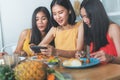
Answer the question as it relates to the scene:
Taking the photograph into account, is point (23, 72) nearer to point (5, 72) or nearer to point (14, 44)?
point (5, 72)

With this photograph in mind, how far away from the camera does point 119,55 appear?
2.01 m

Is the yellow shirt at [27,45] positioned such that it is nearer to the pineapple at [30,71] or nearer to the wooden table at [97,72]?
the wooden table at [97,72]

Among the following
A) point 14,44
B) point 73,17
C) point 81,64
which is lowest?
point 14,44

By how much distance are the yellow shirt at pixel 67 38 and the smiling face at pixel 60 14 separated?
135 millimetres

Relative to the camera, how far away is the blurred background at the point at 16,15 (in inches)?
129

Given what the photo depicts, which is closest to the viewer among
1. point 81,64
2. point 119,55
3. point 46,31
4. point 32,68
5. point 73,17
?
point 32,68

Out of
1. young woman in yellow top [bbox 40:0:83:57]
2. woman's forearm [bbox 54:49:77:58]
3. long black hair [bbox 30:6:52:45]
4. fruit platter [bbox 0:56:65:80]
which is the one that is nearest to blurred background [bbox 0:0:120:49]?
long black hair [bbox 30:6:52:45]

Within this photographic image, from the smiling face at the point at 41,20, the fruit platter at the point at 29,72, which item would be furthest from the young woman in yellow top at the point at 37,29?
the fruit platter at the point at 29,72

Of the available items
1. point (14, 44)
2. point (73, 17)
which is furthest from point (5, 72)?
point (14, 44)

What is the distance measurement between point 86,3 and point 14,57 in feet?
2.55

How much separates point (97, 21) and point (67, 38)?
2.10 feet

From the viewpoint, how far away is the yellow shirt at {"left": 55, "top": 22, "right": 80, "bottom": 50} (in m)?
2.59

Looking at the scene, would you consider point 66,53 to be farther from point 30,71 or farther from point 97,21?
point 30,71

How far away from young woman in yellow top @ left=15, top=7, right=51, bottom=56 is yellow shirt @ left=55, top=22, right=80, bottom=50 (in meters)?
0.22
